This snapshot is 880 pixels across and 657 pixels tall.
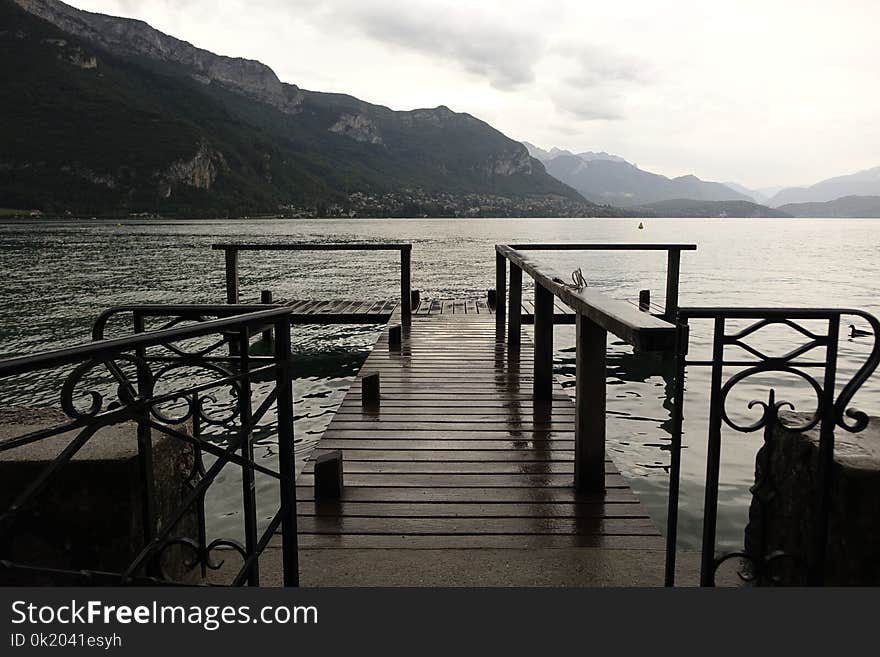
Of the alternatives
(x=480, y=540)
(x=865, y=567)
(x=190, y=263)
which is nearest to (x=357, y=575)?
(x=480, y=540)

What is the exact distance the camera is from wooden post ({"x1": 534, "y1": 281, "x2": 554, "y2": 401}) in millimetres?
5137

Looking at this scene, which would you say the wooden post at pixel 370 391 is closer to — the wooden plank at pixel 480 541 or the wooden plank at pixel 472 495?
the wooden plank at pixel 472 495

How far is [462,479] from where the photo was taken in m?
3.95

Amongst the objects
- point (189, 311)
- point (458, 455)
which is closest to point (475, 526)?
point (458, 455)

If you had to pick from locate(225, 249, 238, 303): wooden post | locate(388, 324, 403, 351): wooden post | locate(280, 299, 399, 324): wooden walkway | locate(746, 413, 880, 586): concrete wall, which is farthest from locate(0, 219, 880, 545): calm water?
locate(746, 413, 880, 586): concrete wall

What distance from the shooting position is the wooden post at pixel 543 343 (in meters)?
5.14

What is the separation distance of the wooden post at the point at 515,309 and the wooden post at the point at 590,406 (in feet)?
12.8

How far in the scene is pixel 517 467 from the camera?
4.15 m

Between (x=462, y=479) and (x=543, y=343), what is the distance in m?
1.87

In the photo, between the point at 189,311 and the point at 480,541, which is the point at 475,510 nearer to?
the point at 480,541

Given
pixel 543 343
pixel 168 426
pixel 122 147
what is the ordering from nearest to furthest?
pixel 168 426
pixel 543 343
pixel 122 147

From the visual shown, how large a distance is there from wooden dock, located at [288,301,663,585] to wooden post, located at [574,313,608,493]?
0.39 ft
